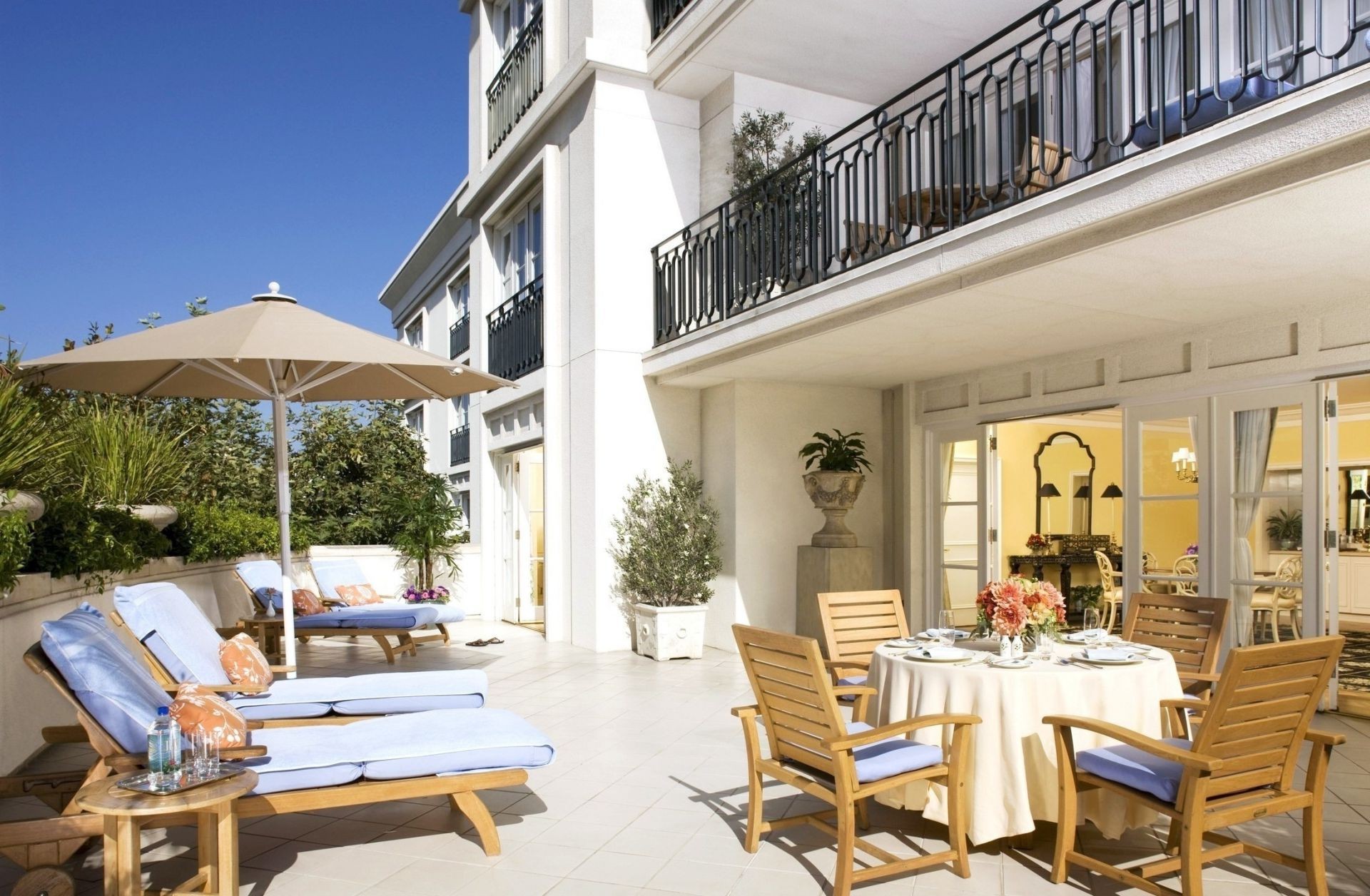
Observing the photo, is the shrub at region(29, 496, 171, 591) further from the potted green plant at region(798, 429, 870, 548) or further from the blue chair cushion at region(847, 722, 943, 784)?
the potted green plant at region(798, 429, 870, 548)

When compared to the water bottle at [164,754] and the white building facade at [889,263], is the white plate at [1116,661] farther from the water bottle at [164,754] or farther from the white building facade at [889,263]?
the water bottle at [164,754]

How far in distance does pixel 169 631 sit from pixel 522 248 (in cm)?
814

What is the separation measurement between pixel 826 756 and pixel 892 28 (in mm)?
7049

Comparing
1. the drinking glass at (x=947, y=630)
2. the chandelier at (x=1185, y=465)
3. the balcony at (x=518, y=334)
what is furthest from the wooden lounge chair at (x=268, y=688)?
the balcony at (x=518, y=334)

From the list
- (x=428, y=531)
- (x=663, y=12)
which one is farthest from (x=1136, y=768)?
(x=428, y=531)

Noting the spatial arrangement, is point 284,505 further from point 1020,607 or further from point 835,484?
point 835,484

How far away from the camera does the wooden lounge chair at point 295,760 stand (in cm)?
297

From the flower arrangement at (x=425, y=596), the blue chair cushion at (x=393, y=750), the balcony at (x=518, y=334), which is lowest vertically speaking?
the flower arrangement at (x=425, y=596)

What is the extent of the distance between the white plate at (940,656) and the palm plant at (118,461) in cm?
538

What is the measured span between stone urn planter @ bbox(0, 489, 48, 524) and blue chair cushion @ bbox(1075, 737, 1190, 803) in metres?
4.51

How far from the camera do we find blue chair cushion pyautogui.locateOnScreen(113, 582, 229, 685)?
14.7 feet

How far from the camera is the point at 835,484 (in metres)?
8.36

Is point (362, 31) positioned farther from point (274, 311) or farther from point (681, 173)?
point (274, 311)

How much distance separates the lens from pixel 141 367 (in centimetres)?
553
